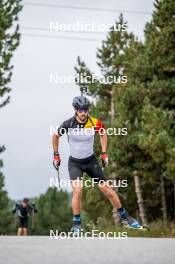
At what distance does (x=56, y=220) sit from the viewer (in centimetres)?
10462

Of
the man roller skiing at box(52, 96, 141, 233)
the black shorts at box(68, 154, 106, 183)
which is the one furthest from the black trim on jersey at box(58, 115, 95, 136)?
the black shorts at box(68, 154, 106, 183)

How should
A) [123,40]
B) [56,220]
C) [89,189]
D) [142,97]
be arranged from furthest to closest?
1. [56,220]
2. [123,40]
3. [89,189]
4. [142,97]

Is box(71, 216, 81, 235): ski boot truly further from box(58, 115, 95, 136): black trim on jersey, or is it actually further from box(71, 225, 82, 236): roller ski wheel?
box(58, 115, 95, 136): black trim on jersey

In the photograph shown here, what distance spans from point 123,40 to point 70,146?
33799 millimetres

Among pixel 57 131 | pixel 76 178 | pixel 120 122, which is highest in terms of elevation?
pixel 120 122

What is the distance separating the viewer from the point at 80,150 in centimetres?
899

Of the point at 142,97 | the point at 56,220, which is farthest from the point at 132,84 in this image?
the point at 56,220

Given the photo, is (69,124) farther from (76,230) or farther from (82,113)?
(76,230)

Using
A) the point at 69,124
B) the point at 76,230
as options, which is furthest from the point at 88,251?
the point at 69,124

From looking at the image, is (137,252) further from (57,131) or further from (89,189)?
(89,189)

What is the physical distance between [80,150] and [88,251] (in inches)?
98.2

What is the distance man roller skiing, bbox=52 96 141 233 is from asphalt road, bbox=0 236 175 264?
1599mm

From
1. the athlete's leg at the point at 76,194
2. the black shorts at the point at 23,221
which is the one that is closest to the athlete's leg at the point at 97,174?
the athlete's leg at the point at 76,194

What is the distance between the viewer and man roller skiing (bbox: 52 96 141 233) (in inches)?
343
